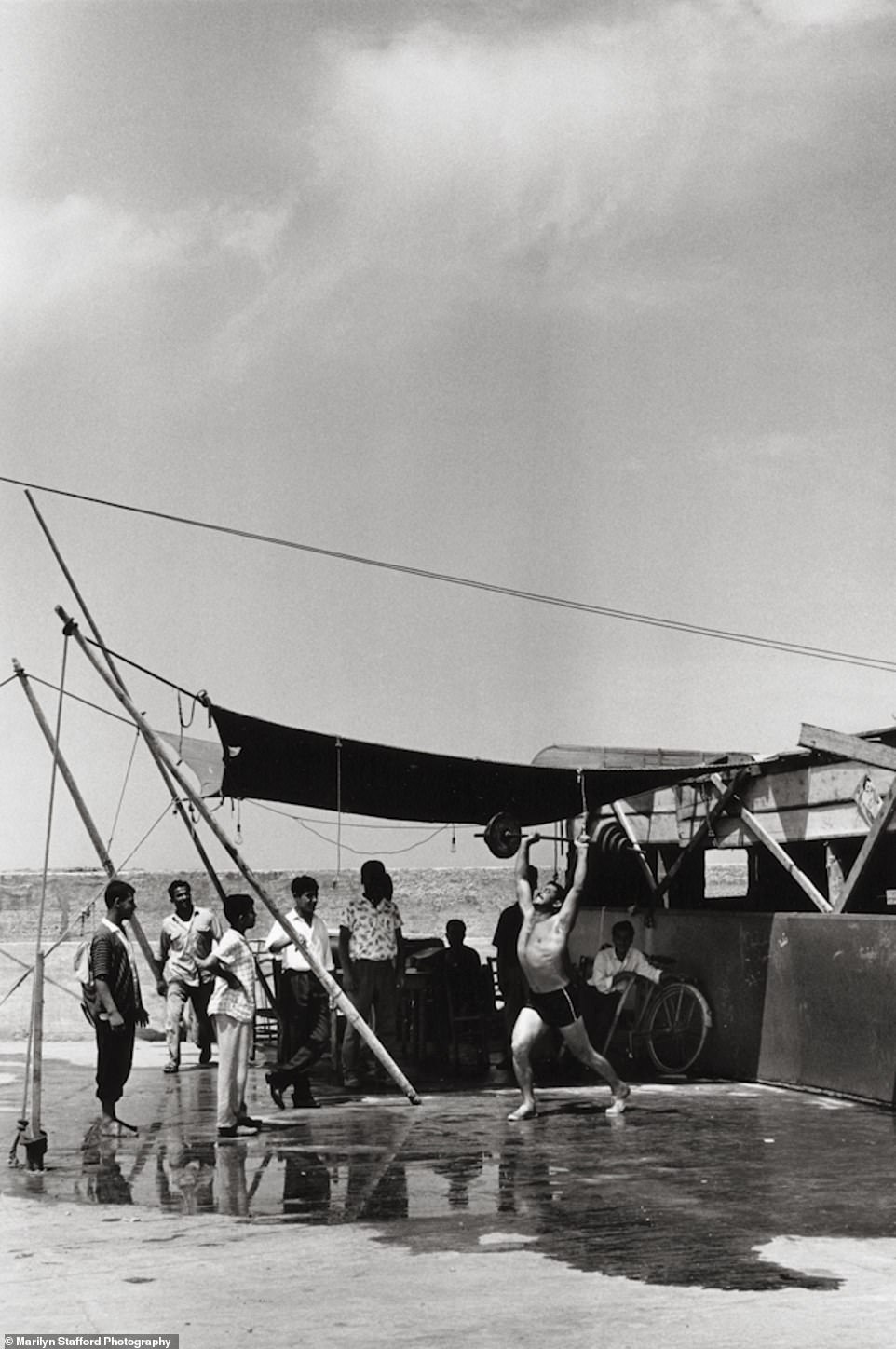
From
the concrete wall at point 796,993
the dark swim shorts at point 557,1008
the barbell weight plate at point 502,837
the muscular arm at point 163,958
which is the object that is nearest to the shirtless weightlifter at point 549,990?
the dark swim shorts at point 557,1008

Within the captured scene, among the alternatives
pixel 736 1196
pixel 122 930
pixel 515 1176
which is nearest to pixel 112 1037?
pixel 122 930

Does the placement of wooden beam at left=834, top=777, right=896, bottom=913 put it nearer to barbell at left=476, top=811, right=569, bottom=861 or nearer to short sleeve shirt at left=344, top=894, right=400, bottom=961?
barbell at left=476, top=811, right=569, bottom=861

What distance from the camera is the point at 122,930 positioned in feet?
34.7

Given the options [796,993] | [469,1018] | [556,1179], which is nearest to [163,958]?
[469,1018]

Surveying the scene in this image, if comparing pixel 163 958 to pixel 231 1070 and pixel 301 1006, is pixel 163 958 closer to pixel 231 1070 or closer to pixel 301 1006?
pixel 301 1006

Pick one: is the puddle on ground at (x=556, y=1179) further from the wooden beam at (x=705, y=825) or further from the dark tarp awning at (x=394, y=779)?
the wooden beam at (x=705, y=825)

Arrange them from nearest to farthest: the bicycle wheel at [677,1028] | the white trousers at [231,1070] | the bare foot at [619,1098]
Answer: the white trousers at [231,1070] → the bare foot at [619,1098] → the bicycle wheel at [677,1028]

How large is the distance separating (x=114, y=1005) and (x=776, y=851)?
5.80 meters

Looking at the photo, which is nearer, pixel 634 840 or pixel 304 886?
pixel 304 886

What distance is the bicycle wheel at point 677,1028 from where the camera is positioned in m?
13.6

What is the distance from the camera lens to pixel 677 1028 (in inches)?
542

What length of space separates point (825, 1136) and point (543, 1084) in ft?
12.0

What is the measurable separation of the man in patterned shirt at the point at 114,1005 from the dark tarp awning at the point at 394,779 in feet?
6.26

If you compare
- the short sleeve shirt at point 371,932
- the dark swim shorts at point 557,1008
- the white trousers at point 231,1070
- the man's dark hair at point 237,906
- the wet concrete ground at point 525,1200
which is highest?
the man's dark hair at point 237,906
